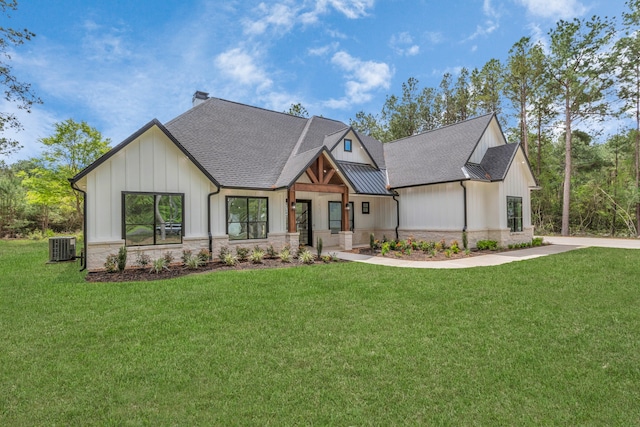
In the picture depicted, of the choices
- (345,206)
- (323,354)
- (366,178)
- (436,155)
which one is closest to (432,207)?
(436,155)

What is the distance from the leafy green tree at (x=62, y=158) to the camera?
→ 21203mm

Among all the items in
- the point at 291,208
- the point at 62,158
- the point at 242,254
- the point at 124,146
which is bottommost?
the point at 242,254

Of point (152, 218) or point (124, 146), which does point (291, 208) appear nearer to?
point (152, 218)

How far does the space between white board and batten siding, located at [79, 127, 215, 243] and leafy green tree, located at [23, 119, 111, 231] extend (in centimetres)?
1455

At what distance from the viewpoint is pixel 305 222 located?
1573cm

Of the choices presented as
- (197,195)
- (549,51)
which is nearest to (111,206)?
(197,195)

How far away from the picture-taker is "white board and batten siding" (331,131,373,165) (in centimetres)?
1645

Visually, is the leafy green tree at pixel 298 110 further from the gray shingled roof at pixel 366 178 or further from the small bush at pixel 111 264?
the small bush at pixel 111 264

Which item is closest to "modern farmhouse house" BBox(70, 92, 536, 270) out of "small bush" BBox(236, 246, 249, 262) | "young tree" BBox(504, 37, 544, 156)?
"small bush" BBox(236, 246, 249, 262)

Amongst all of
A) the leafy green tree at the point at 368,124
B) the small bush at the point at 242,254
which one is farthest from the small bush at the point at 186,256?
the leafy green tree at the point at 368,124

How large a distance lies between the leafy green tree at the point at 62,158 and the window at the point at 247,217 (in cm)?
1638

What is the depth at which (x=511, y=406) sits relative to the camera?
9.30ft

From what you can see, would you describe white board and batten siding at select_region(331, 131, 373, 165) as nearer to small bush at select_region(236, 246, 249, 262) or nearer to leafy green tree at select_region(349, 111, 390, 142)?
small bush at select_region(236, 246, 249, 262)

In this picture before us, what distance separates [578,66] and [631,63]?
9.54ft
